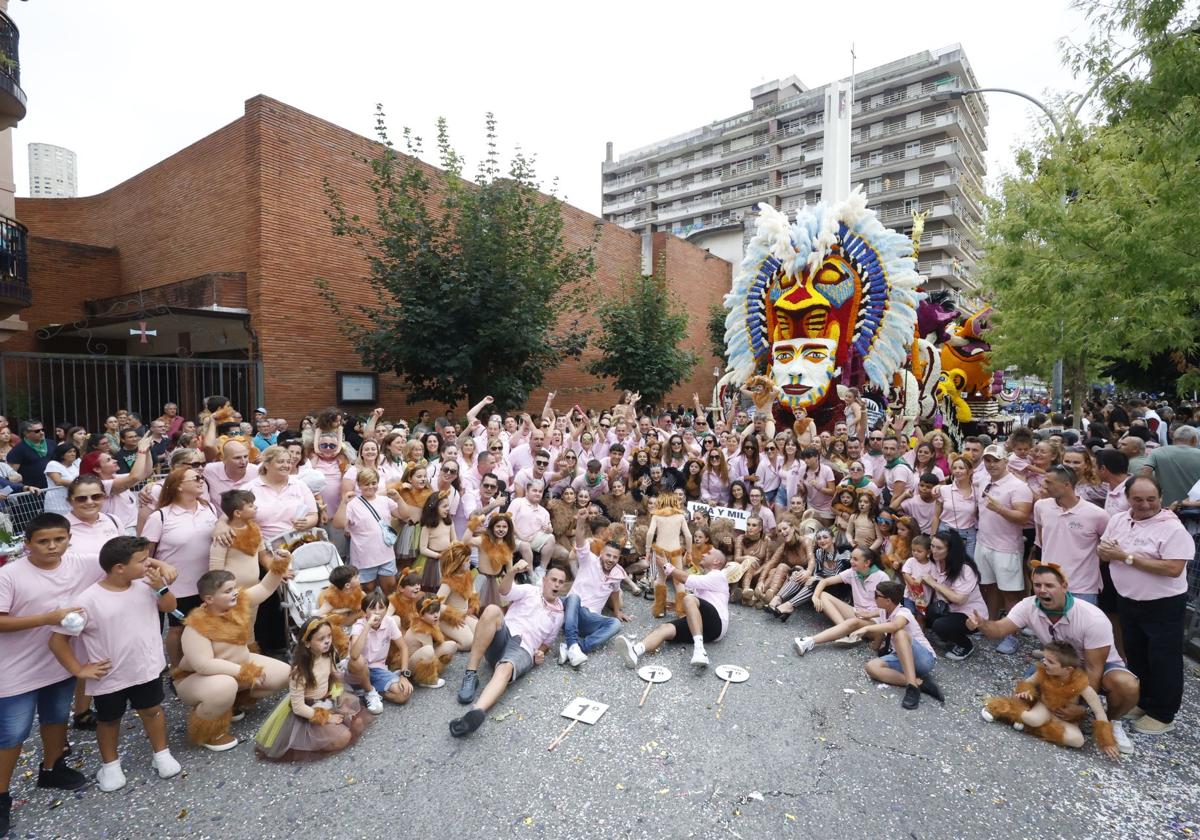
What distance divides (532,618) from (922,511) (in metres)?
3.72

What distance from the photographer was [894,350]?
9.13 metres

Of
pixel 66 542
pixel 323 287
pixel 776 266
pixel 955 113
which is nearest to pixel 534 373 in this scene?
pixel 323 287

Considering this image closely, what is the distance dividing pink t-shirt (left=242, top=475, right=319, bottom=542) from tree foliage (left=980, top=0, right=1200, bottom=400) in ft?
24.5

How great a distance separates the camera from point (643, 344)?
1727 cm

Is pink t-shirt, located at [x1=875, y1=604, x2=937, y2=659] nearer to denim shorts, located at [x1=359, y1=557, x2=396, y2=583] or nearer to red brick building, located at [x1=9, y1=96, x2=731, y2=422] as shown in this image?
denim shorts, located at [x1=359, y1=557, x2=396, y2=583]

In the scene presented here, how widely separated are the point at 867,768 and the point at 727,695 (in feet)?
3.44

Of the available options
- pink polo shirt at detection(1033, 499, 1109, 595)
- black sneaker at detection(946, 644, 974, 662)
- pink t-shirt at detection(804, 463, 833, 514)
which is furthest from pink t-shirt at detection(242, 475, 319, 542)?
pink polo shirt at detection(1033, 499, 1109, 595)

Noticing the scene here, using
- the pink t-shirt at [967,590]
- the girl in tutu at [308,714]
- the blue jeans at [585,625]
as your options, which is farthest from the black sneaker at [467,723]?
the pink t-shirt at [967,590]

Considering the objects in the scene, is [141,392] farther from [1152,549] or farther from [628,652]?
[1152,549]

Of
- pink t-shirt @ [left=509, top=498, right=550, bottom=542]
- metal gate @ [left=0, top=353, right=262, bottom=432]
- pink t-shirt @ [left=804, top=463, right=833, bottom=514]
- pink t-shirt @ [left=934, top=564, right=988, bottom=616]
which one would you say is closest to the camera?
pink t-shirt @ [left=934, top=564, right=988, bottom=616]

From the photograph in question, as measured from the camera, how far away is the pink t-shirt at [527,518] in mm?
6215

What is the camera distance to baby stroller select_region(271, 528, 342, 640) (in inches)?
167

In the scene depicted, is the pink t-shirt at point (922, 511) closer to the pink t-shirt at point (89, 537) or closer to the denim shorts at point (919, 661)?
the denim shorts at point (919, 661)

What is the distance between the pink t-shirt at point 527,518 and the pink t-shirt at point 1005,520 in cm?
398
